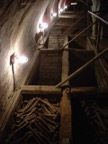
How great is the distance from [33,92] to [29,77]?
4.87 ft

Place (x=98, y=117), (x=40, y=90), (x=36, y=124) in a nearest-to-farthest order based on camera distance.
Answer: (x=36, y=124) → (x=98, y=117) → (x=40, y=90)

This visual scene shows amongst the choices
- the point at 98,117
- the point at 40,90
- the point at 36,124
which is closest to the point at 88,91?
the point at 98,117

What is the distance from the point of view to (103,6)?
9.30m

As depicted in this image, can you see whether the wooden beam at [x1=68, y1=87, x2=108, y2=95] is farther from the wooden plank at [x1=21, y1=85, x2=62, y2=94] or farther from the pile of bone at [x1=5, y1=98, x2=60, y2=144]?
the pile of bone at [x1=5, y1=98, x2=60, y2=144]

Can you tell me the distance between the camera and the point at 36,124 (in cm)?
474

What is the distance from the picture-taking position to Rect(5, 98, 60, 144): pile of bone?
436cm

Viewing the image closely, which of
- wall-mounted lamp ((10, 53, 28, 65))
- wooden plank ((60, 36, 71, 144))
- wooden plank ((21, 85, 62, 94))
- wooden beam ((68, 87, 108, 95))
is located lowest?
wooden plank ((60, 36, 71, 144))

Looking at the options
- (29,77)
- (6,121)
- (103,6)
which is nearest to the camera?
(6,121)

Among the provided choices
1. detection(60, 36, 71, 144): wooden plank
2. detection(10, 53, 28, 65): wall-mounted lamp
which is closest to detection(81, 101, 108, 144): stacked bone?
detection(60, 36, 71, 144): wooden plank

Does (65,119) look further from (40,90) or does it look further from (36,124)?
(40,90)

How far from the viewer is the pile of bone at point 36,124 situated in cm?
436

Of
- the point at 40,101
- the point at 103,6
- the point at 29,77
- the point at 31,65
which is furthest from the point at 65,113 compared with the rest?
the point at 103,6

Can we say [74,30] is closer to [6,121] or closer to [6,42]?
[6,42]

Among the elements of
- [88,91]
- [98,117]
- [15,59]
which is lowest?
[98,117]
